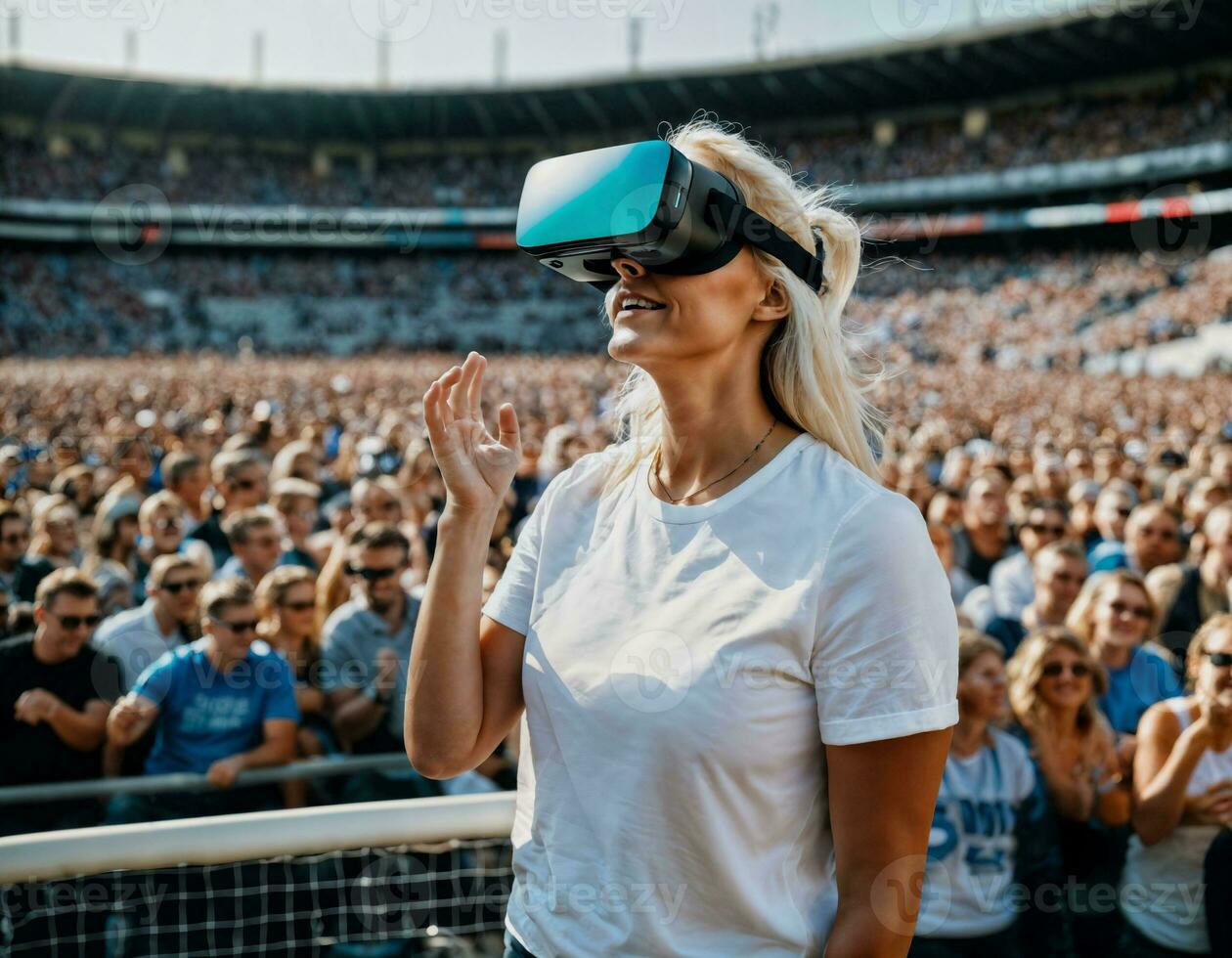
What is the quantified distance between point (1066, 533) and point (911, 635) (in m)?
4.76

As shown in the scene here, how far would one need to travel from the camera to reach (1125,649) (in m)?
4.12

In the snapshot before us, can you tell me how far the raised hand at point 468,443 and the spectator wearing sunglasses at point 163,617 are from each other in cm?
305

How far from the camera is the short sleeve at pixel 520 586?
163cm

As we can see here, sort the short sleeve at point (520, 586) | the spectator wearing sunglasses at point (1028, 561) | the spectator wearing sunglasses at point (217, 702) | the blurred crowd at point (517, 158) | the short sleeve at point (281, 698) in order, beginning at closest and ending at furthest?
the short sleeve at point (520, 586) < the spectator wearing sunglasses at point (217, 702) < the short sleeve at point (281, 698) < the spectator wearing sunglasses at point (1028, 561) < the blurred crowd at point (517, 158)

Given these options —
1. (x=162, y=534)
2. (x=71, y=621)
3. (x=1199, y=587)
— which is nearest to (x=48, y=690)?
(x=71, y=621)

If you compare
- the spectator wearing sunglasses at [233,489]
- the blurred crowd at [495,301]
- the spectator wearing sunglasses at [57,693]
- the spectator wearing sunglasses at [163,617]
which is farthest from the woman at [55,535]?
the blurred crowd at [495,301]

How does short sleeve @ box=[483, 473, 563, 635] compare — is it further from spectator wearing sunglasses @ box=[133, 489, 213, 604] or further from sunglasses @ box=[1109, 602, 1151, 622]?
spectator wearing sunglasses @ box=[133, 489, 213, 604]

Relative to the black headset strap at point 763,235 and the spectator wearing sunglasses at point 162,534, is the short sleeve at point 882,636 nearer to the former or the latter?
the black headset strap at point 763,235

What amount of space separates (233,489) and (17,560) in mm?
1080

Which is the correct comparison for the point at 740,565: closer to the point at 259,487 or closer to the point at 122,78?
the point at 259,487

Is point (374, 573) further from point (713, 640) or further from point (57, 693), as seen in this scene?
point (713, 640)

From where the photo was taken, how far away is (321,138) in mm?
45844

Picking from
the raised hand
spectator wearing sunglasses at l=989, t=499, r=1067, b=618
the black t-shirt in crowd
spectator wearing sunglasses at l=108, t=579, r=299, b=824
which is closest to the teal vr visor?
the raised hand

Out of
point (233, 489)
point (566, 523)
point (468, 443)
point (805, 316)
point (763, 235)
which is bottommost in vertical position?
point (233, 489)
